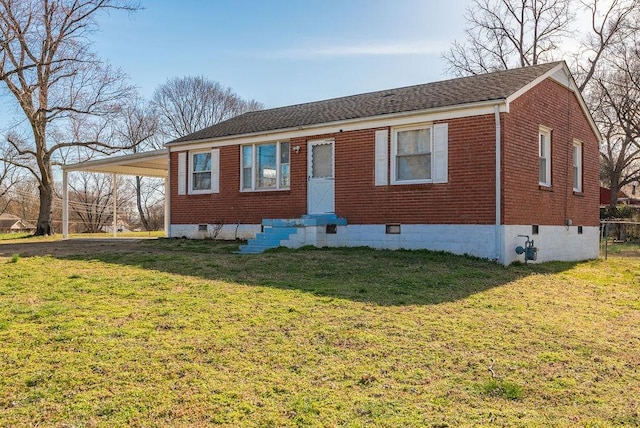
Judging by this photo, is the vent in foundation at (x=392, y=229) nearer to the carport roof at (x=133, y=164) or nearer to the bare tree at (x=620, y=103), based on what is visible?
the carport roof at (x=133, y=164)

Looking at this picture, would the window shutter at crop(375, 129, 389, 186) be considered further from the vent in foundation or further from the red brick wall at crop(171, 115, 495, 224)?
the vent in foundation

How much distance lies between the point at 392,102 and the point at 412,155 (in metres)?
2.00

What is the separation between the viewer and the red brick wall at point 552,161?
1101 centimetres

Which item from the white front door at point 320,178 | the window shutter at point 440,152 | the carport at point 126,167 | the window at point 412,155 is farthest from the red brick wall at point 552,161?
the carport at point 126,167

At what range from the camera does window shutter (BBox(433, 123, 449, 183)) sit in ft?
37.3

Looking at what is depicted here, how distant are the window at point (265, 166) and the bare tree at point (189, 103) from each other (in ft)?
95.9

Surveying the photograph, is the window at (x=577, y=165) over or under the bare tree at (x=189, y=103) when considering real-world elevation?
under

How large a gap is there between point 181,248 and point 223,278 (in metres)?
5.49

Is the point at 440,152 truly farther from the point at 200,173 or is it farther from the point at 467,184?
the point at 200,173

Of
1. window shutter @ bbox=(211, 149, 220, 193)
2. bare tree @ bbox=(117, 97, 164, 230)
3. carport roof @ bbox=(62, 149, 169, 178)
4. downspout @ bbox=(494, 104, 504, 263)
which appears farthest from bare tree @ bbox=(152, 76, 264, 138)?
downspout @ bbox=(494, 104, 504, 263)

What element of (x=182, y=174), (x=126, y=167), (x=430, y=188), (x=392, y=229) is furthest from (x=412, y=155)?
(x=126, y=167)

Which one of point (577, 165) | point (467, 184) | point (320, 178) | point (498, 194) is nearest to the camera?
point (498, 194)

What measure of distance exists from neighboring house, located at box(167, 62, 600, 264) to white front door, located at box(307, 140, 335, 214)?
3 centimetres

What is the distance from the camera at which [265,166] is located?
14.8 m
